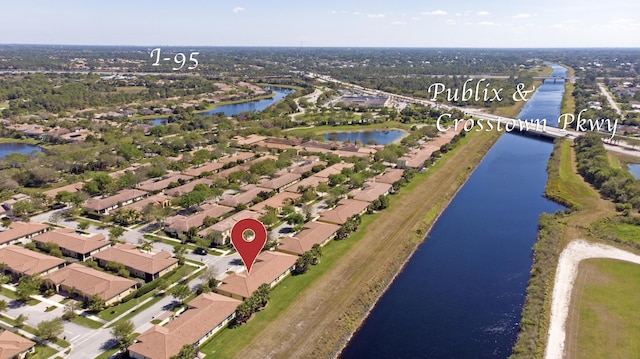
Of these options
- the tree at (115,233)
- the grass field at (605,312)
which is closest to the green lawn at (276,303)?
the tree at (115,233)

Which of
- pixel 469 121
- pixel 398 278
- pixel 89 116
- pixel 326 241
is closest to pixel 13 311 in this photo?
pixel 326 241

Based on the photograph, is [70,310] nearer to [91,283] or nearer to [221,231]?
[91,283]

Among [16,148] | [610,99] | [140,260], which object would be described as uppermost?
[610,99]

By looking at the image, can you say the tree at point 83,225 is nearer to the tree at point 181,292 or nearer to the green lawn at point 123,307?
the green lawn at point 123,307

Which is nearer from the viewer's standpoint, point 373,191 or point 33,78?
point 373,191

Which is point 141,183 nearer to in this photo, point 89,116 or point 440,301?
point 440,301

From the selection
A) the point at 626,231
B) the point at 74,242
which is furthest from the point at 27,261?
the point at 626,231

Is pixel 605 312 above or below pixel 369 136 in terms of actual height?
below
